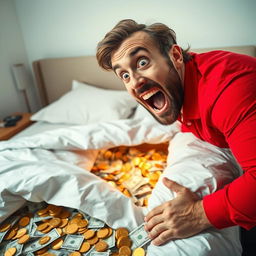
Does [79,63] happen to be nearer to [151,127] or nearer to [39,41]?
[39,41]

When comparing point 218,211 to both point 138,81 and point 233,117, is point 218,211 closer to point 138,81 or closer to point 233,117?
point 233,117

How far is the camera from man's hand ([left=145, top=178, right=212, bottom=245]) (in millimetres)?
579

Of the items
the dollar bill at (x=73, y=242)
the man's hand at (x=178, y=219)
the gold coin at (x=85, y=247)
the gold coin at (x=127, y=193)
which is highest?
the man's hand at (x=178, y=219)

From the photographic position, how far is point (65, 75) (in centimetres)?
152

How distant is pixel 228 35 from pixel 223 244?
573mm

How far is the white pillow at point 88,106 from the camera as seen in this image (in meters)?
1.43

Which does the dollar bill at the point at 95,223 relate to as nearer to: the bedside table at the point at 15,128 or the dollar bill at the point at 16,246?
the dollar bill at the point at 16,246

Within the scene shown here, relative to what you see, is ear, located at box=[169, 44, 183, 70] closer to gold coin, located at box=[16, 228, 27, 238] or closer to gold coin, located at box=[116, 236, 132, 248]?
gold coin, located at box=[116, 236, 132, 248]

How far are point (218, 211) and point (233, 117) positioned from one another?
24 centimetres

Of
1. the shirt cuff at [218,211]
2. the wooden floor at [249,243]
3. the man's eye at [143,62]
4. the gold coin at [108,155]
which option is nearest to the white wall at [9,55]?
the gold coin at [108,155]

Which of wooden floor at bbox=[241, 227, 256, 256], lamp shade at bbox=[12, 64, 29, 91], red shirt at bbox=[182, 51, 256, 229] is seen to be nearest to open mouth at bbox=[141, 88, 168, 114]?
red shirt at bbox=[182, 51, 256, 229]

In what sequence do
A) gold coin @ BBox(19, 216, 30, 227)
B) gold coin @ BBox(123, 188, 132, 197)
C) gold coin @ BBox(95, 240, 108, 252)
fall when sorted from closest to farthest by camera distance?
gold coin @ BBox(95, 240, 108, 252)
gold coin @ BBox(19, 216, 30, 227)
gold coin @ BBox(123, 188, 132, 197)

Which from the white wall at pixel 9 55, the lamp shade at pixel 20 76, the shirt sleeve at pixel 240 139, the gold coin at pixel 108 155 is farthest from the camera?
the lamp shade at pixel 20 76

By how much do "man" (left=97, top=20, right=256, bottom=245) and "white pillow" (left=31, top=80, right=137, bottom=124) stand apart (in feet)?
2.47
